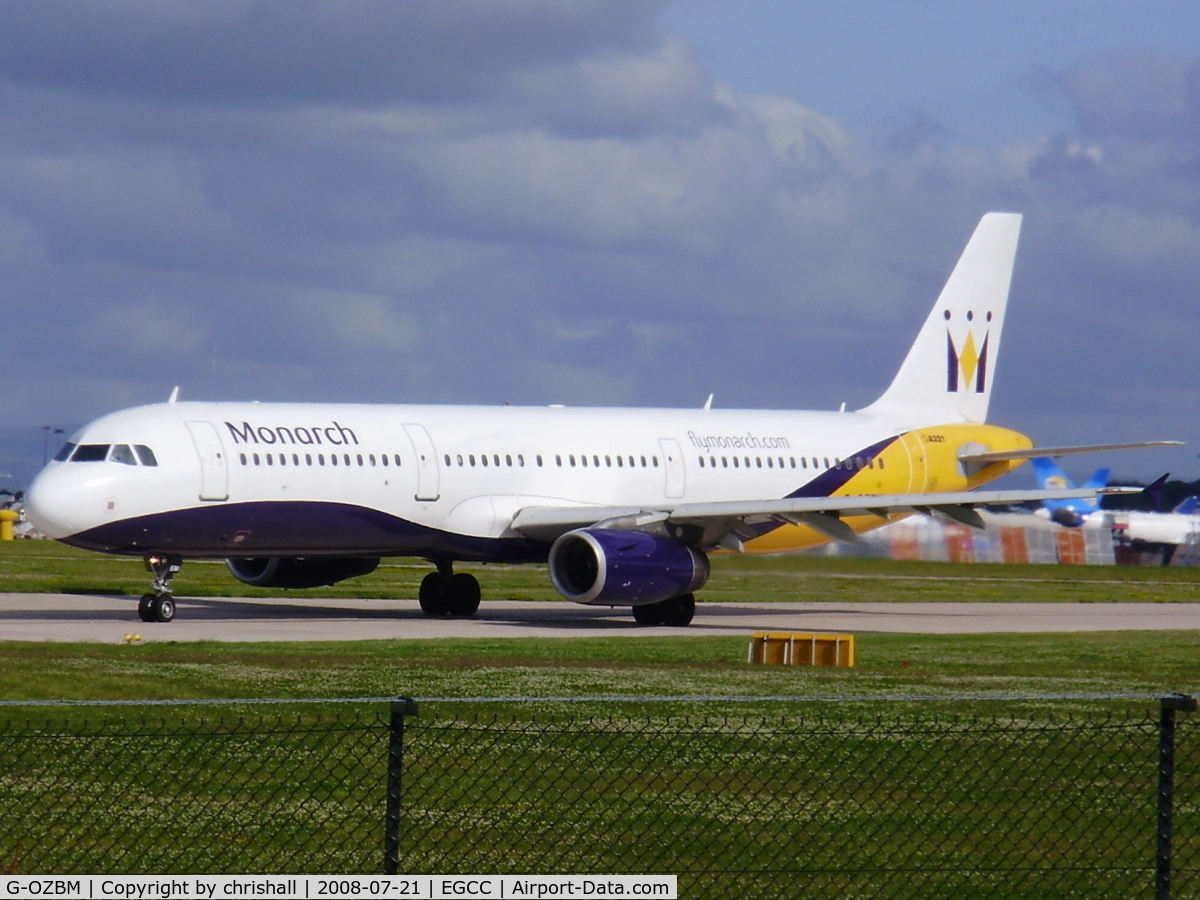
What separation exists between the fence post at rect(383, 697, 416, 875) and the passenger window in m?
21.4

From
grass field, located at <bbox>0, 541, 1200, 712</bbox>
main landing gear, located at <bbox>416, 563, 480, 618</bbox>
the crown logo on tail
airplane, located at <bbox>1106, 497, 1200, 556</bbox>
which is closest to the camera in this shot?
grass field, located at <bbox>0, 541, 1200, 712</bbox>

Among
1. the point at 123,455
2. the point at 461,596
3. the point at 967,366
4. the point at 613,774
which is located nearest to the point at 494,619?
the point at 461,596

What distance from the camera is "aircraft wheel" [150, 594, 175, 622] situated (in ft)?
95.7

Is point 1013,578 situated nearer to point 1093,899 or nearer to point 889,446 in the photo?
point 889,446

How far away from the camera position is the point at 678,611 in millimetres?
31812

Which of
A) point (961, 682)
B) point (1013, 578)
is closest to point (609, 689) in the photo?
point (961, 682)

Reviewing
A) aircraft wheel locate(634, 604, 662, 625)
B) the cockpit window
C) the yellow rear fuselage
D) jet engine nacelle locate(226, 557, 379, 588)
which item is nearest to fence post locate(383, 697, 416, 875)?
the cockpit window

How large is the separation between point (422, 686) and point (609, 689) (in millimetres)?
1966

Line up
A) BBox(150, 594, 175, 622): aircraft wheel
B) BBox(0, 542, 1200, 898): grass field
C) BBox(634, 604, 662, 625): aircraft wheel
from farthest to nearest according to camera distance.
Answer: BBox(634, 604, 662, 625): aircraft wheel < BBox(150, 594, 175, 622): aircraft wheel < BBox(0, 542, 1200, 898): grass field

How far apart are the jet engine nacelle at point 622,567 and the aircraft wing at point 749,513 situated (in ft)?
2.01

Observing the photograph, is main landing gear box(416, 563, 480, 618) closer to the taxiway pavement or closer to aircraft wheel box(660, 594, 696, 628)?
the taxiway pavement

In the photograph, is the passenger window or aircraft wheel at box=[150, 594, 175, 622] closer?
the passenger window

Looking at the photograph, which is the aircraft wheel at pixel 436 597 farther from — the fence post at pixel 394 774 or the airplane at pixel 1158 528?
the airplane at pixel 1158 528

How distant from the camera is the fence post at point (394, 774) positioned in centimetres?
809
